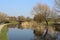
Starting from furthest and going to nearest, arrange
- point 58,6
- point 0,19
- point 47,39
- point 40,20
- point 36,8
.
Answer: point 0,19
point 40,20
point 36,8
point 58,6
point 47,39

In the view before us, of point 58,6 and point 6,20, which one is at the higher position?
point 58,6

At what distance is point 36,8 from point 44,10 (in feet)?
6.10

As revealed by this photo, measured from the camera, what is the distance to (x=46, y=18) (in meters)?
36.1

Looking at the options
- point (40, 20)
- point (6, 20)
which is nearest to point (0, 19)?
point (6, 20)

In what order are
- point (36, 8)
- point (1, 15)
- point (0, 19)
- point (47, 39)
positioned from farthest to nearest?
point (1, 15)
point (0, 19)
point (36, 8)
point (47, 39)

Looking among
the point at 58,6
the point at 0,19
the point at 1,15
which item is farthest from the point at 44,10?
the point at 1,15

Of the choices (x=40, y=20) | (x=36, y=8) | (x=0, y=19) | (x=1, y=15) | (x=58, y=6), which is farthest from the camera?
(x=1, y=15)

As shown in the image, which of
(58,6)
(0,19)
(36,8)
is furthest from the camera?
(0,19)

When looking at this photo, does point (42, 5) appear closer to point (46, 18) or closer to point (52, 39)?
point (46, 18)

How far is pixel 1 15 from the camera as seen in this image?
6181cm

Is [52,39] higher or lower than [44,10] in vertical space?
lower

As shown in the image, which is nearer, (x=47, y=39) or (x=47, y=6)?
(x=47, y=39)

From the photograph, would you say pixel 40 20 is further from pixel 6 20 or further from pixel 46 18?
pixel 6 20

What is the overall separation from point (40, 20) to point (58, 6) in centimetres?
1638
